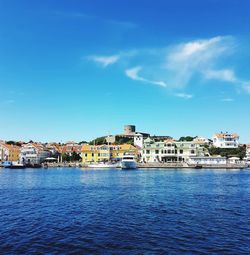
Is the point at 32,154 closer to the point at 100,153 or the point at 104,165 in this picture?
the point at 100,153

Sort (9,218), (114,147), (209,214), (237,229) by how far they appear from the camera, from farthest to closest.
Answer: (114,147)
(209,214)
(9,218)
(237,229)

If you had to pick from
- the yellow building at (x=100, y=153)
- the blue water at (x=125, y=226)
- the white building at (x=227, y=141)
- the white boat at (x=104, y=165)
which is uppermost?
the white building at (x=227, y=141)

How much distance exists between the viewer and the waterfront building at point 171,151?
116 meters

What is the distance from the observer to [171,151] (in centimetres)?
11831

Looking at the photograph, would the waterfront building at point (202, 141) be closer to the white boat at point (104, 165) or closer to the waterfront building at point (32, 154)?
the white boat at point (104, 165)

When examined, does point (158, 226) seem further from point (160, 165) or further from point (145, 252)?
point (160, 165)

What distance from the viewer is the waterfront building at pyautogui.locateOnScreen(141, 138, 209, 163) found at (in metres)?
116

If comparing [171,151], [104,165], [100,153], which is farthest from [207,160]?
[100,153]

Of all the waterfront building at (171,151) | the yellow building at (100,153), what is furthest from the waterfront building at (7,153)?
the waterfront building at (171,151)

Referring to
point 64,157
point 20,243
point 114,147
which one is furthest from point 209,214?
point 64,157

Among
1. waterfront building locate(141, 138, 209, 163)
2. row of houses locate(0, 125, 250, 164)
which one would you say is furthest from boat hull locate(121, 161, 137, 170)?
waterfront building locate(141, 138, 209, 163)

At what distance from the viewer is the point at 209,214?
2336cm

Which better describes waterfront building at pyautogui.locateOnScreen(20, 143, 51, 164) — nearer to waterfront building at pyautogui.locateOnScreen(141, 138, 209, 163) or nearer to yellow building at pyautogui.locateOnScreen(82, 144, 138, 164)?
yellow building at pyautogui.locateOnScreen(82, 144, 138, 164)

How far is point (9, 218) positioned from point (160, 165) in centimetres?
8561
